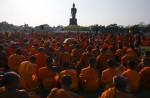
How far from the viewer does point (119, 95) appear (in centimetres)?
549

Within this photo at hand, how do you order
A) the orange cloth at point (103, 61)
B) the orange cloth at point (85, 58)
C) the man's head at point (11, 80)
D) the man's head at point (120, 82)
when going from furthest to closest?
1. the orange cloth at point (85, 58)
2. the orange cloth at point (103, 61)
3. the man's head at point (120, 82)
4. the man's head at point (11, 80)

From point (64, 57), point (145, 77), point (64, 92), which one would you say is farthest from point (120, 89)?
point (64, 57)

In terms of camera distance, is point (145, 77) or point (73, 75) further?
point (145, 77)

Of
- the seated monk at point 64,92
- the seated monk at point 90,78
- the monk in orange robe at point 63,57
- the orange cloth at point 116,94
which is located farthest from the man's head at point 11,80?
the monk in orange robe at point 63,57

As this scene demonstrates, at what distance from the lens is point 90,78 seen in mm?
10172

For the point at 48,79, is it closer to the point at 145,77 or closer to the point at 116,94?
the point at 145,77

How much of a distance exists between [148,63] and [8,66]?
6178 mm

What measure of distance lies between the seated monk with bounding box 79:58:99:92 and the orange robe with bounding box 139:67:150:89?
1.69 metres

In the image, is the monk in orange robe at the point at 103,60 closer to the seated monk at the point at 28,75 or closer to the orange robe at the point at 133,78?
the orange robe at the point at 133,78

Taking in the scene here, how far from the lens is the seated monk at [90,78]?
10086 mm

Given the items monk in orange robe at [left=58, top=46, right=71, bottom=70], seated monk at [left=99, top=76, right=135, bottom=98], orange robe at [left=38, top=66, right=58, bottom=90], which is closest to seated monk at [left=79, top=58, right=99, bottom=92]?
orange robe at [left=38, top=66, right=58, bottom=90]

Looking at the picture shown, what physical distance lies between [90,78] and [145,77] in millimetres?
2030

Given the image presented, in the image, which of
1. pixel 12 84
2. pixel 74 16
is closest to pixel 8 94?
pixel 12 84

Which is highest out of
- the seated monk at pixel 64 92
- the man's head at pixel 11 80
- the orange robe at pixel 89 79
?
the man's head at pixel 11 80
